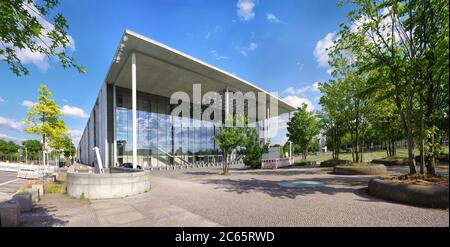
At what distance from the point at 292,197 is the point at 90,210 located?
7.22 metres

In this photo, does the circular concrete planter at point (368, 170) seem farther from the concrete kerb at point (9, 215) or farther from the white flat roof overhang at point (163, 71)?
the white flat roof overhang at point (163, 71)

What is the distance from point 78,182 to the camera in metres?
9.53

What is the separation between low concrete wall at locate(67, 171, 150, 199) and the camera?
9.26 metres

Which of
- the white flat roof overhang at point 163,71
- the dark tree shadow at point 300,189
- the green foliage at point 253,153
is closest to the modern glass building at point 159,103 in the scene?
the white flat roof overhang at point 163,71

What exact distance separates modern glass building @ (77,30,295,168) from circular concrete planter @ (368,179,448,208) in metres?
14.1

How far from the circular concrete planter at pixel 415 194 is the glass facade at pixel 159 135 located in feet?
74.7

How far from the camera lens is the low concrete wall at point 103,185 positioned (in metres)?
9.26

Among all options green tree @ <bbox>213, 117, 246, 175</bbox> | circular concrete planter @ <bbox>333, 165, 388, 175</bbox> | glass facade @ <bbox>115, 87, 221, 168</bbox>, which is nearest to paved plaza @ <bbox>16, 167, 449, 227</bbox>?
circular concrete planter @ <bbox>333, 165, 388, 175</bbox>

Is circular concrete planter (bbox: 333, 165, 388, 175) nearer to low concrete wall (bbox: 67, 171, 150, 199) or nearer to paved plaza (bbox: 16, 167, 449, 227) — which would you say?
paved plaza (bbox: 16, 167, 449, 227)

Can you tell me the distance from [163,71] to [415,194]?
79.3 ft

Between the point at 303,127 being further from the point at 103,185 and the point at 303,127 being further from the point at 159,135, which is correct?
the point at 103,185

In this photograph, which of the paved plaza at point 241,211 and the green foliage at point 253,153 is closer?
the paved plaza at point 241,211

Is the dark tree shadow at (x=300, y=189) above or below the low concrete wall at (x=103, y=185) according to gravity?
below
